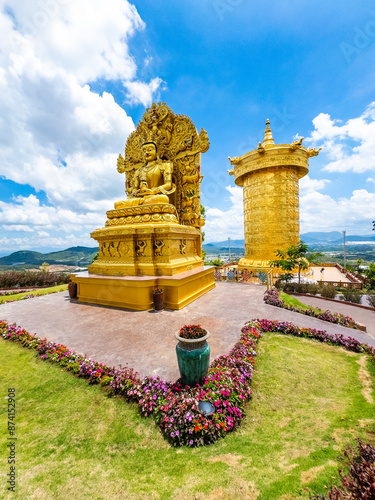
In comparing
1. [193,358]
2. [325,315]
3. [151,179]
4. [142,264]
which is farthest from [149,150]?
[325,315]

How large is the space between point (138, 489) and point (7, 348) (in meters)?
5.20

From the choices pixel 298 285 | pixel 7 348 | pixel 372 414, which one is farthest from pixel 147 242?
pixel 298 285

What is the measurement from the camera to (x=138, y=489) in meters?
2.16

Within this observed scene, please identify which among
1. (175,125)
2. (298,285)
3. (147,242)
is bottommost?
(298,285)

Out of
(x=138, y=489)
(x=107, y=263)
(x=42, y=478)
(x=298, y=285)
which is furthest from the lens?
(x=298, y=285)

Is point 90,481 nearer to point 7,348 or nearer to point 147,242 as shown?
point 7,348

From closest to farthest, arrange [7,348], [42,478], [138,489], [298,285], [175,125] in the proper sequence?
[138,489] → [42,478] → [7,348] → [175,125] → [298,285]

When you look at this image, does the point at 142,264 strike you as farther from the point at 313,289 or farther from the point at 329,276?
the point at 329,276

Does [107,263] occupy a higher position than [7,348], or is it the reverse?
[107,263]

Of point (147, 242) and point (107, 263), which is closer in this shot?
point (147, 242)

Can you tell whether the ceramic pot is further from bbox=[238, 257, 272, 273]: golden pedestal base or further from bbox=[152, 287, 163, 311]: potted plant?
bbox=[238, 257, 272, 273]: golden pedestal base

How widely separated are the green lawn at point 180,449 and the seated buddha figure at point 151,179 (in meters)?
8.29

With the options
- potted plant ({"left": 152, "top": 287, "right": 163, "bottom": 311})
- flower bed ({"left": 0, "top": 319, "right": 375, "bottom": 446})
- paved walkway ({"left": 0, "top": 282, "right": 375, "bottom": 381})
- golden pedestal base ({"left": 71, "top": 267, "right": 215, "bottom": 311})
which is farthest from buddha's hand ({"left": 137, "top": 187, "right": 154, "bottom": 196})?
flower bed ({"left": 0, "top": 319, "right": 375, "bottom": 446})

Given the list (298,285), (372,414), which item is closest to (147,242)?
(372,414)
